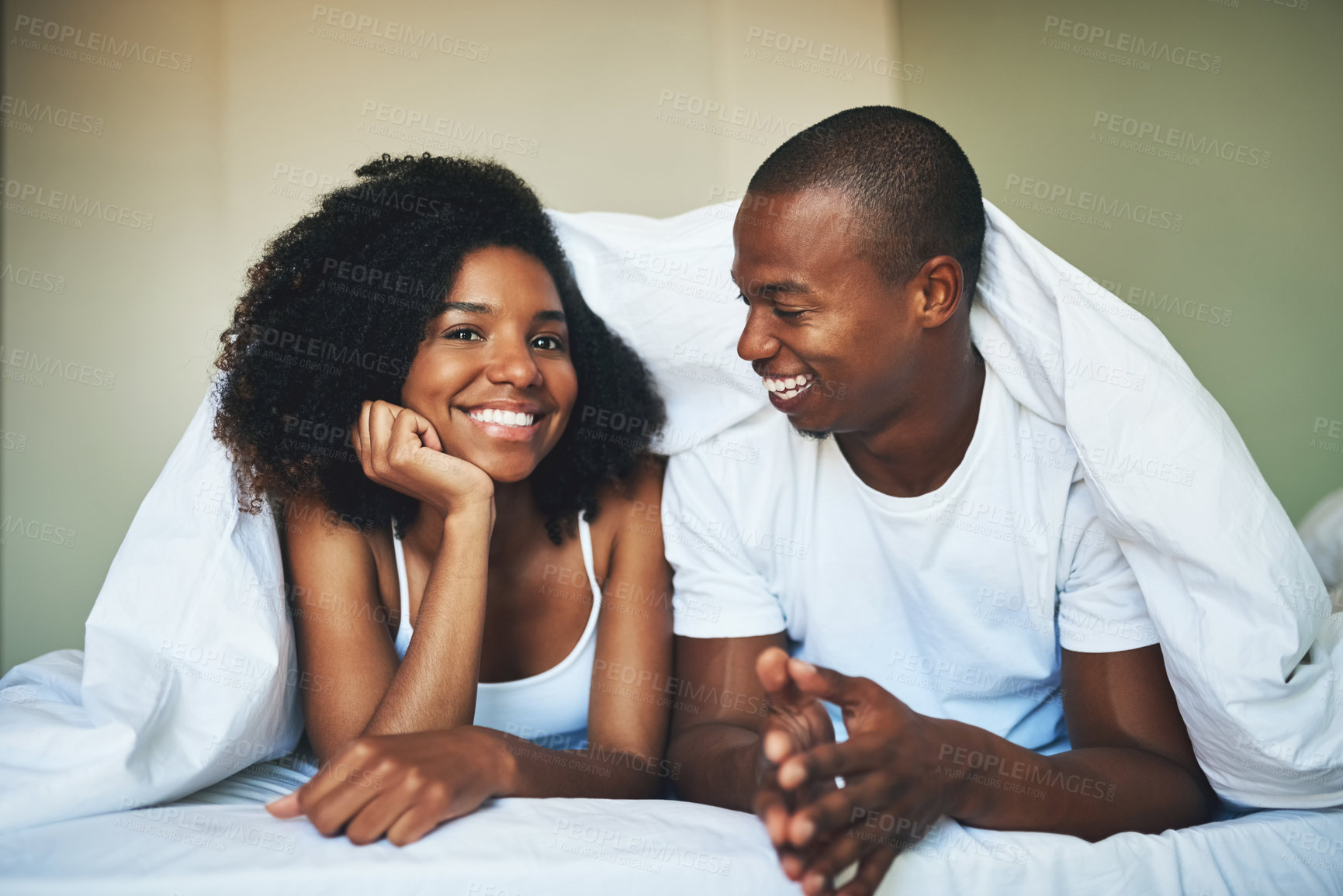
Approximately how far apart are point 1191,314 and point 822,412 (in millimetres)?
1218

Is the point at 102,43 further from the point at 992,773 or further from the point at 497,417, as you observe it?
the point at 992,773

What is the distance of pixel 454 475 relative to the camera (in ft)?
4.78

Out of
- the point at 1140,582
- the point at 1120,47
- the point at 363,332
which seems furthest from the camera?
the point at 1120,47

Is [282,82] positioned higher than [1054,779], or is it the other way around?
[282,82]

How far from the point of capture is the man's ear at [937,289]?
1384 millimetres

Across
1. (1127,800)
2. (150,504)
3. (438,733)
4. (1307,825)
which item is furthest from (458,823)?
(1307,825)

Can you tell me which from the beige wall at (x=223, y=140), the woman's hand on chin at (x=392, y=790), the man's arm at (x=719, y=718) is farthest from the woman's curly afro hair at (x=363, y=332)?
the beige wall at (x=223, y=140)

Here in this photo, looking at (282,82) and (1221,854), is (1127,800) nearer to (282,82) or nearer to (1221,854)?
(1221,854)

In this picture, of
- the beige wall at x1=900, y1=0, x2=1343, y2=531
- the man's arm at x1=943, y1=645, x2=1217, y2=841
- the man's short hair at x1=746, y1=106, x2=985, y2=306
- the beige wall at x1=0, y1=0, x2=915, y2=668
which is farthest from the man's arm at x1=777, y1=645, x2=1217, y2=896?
the beige wall at x1=0, y1=0, x2=915, y2=668

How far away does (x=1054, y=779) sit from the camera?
124cm

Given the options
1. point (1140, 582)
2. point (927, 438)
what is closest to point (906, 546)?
point (927, 438)

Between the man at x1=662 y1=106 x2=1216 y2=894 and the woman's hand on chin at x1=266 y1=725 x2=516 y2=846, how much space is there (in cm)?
34

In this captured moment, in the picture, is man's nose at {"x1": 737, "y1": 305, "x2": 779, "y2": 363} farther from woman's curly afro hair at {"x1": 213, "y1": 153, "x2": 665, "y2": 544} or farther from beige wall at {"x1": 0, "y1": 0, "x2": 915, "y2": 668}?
beige wall at {"x1": 0, "y1": 0, "x2": 915, "y2": 668}

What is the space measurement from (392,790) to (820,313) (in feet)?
2.60
